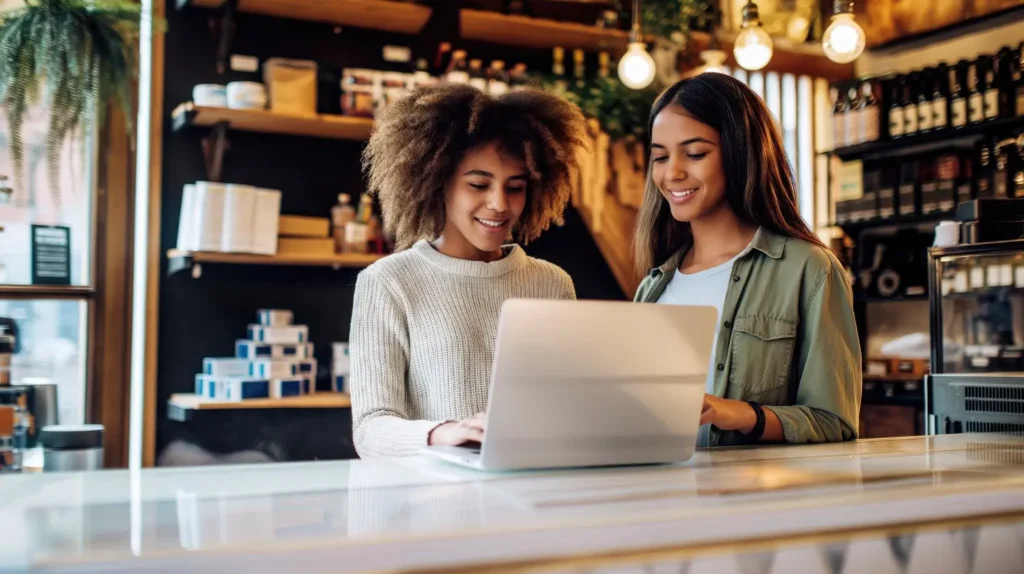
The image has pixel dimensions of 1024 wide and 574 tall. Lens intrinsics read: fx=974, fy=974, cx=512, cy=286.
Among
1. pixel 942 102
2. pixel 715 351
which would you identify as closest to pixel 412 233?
pixel 715 351

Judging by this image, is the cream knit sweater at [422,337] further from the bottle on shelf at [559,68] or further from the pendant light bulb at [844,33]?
the bottle on shelf at [559,68]

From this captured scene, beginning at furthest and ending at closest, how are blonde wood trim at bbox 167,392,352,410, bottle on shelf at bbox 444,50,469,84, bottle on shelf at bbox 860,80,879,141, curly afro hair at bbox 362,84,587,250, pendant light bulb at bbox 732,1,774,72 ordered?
bottle on shelf at bbox 860,80,879,141 → bottle on shelf at bbox 444,50,469,84 → blonde wood trim at bbox 167,392,352,410 → pendant light bulb at bbox 732,1,774,72 → curly afro hair at bbox 362,84,587,250

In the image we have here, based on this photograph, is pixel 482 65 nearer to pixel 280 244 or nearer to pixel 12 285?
pixel 280 244

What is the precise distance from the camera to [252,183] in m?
3.77

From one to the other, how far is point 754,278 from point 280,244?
224 cm

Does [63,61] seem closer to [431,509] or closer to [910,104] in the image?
[431,509]

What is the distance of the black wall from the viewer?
11.8 ft

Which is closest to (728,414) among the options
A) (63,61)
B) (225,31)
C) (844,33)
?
(63,61)

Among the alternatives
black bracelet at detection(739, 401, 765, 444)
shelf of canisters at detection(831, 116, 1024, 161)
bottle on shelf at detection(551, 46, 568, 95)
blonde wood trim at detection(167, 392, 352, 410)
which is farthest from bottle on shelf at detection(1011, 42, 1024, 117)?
black bracelet at detection(739, 401, 765, 444)

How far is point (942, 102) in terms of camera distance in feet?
13.7

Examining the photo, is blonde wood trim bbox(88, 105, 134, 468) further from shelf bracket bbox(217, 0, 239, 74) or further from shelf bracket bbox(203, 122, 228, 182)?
shelf bracket bbox(217, 0, 239, 74)

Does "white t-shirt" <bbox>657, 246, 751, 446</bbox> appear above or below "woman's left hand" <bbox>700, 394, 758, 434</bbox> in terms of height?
above

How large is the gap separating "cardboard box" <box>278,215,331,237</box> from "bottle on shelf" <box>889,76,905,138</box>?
2563 mm

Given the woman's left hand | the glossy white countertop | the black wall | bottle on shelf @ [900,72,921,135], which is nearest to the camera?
the glossy white countertop
